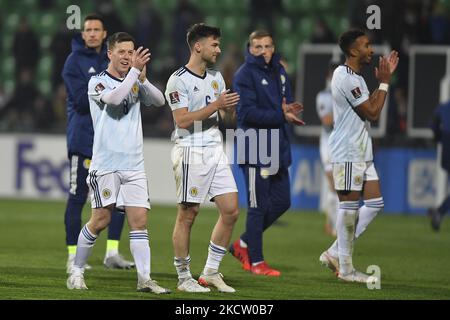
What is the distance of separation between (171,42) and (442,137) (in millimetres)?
7559

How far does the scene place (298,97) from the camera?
18203 millimetres

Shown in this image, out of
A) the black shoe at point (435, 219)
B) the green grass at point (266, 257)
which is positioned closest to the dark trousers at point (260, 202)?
the green grass at point (266, 257)

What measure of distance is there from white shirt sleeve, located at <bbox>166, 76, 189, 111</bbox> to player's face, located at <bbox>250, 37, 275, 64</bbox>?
206 cm

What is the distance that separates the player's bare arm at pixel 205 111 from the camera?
900 cm

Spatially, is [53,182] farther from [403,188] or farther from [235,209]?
[235,209]

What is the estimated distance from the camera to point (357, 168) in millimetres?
10242

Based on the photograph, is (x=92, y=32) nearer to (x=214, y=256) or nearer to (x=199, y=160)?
(x=199, y=160)

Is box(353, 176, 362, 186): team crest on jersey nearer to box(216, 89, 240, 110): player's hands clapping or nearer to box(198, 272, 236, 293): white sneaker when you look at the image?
box(198, 272, 236, 293): white sneaker

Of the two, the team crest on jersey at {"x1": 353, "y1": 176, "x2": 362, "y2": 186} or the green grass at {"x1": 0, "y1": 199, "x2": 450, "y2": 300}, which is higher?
the team crest on jersey at {"x1": 353, "y1": 176, "x2": 362, "y2": 186}

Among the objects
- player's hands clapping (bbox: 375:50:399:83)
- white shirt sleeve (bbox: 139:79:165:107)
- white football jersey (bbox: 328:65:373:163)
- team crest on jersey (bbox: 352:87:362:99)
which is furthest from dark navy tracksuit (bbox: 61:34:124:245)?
player's hands clapping (bbox: 375:50:399:83)

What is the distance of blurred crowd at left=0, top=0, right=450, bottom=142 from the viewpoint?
62.1ft

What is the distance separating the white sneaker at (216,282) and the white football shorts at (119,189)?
855 millimetres

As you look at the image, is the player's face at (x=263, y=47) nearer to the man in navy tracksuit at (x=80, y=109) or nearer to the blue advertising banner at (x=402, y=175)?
the man in navy tracksuit at (x=80, y=109)

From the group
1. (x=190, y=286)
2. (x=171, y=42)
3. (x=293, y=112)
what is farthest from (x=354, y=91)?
(x=171, y=42)
